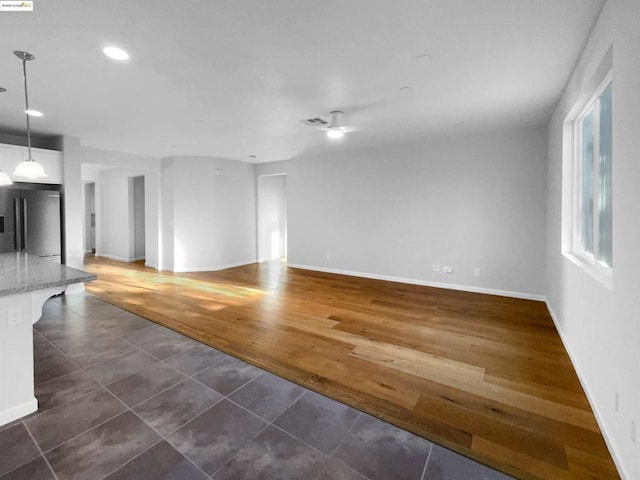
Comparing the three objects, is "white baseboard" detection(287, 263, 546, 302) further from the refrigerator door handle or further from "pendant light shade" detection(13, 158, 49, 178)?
"pendant light shade" detection(13, 158, 49, 178)

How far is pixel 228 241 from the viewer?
7.49 m

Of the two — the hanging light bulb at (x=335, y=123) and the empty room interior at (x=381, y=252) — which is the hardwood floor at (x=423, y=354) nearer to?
the empty room interior at (x=381, y=252)

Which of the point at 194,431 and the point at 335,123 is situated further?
the point at 335,123

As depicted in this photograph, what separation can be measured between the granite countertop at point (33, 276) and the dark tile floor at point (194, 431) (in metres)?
0.88

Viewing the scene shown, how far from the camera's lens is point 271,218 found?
8.70 meters

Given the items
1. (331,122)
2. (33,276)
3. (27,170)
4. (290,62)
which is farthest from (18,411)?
(331,122)

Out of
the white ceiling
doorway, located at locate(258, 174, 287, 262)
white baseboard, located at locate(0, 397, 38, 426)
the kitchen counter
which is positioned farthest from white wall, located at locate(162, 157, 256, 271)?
white baseboard, located at locate(0, 397, 38, 426)

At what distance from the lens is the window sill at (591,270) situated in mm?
1894

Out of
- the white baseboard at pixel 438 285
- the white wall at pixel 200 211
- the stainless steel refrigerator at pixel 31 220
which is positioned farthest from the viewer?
the white wall at pixel 200 211

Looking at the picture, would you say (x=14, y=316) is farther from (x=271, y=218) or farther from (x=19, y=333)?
(x=271, y=218)

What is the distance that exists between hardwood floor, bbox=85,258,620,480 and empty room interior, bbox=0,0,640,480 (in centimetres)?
2

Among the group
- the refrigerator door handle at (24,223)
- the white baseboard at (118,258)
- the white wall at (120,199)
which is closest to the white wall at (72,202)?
the refrigerator door handle at (24,223)

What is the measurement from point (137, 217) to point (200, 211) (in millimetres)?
2914

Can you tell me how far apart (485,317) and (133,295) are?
5269 millimetres
